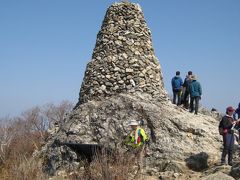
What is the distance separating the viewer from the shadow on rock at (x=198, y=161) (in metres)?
9.73

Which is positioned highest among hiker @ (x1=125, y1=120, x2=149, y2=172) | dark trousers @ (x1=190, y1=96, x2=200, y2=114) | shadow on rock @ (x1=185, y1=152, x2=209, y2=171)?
dark trousers @ (x1=190, y1=96, x2=200, y2=114)

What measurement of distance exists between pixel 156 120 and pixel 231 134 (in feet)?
8.53

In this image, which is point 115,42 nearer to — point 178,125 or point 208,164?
point 178,125

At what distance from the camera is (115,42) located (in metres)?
12.3

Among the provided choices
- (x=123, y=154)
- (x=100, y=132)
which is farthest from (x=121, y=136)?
(x=123, y=154)

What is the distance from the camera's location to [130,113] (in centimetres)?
1113

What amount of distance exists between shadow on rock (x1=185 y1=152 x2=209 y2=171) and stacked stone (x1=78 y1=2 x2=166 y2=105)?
2538 mm

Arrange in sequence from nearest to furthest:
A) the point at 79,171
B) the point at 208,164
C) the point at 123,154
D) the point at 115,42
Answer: the point at 123,154 → the point at 79,171 → the point at 208,164 → the point at 115,42

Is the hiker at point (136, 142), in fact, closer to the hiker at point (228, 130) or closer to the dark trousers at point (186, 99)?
the hiker at point (228, 130)

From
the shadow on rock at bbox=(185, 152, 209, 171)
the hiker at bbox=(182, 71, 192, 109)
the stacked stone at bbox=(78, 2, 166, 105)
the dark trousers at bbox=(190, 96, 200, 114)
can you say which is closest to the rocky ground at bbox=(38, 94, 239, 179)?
the shadow on rock at bbox=(185, 152, 209, 171)

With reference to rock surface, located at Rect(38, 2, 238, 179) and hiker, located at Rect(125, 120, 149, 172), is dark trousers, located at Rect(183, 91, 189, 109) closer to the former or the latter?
rock surface, located at Rect(38, 2, 238, 179)

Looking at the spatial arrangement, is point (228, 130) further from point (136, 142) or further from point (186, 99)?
point (186, 99)

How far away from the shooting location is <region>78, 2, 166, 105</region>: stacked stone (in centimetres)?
1180

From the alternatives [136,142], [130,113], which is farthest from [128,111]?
[136,142]
